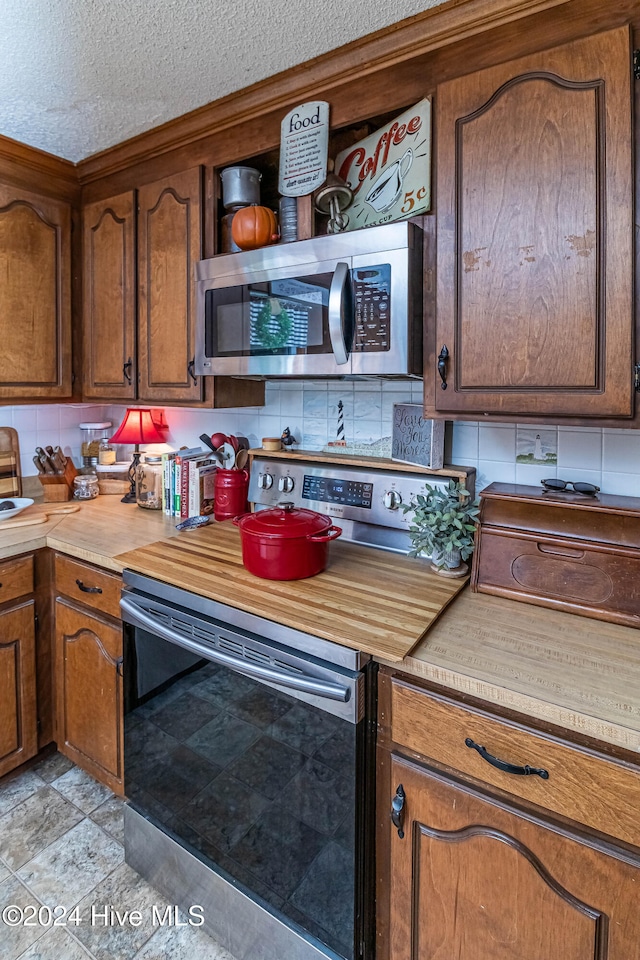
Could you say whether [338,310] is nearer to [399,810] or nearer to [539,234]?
[539,234]

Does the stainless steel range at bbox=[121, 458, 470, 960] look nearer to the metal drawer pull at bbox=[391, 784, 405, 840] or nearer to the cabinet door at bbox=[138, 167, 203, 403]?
the metal drawer pull at bbox=[391, 784, 405, 840]

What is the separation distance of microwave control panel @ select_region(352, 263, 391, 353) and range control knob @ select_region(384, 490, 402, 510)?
46 centimetres

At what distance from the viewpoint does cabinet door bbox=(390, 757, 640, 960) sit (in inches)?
33.0

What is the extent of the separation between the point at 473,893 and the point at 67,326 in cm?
228

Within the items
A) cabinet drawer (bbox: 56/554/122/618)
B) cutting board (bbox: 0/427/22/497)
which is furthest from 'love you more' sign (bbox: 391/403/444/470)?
cutting board (bbox: 0/427/22/497)

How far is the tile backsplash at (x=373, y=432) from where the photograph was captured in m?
1.38

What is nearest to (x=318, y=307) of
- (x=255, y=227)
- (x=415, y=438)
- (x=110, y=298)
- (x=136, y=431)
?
(x=255, y=227)

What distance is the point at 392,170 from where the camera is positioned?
4.58 feet

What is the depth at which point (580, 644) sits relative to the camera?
1.04 m

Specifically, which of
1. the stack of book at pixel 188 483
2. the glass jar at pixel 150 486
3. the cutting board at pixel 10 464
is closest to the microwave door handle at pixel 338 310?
the stack of book at pixel 188 483

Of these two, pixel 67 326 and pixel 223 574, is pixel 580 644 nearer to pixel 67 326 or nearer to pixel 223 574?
pixel 223 574

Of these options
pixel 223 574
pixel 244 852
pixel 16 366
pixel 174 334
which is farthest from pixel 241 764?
pixel 16 366

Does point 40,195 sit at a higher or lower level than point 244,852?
higher

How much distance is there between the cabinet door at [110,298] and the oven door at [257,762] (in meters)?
1.02
